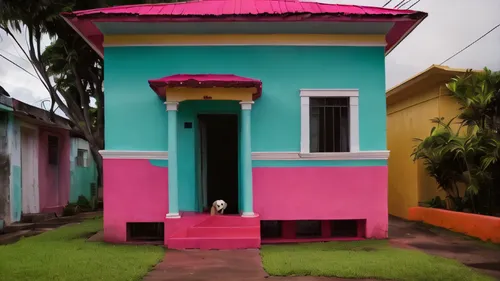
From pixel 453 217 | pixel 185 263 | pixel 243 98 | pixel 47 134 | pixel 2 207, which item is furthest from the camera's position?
pixel 47 134

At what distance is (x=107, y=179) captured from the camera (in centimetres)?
944

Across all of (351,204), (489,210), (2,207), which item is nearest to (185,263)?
(351,204)

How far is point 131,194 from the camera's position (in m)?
9.52

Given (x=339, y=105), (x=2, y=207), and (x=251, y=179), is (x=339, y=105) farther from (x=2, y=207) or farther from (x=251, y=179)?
(x=2, y=207)

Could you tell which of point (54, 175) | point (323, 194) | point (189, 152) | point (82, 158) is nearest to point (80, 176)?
point (82, 158)

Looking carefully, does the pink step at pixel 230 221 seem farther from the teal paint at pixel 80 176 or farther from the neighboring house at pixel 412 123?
the teal paint at pixel 80 176

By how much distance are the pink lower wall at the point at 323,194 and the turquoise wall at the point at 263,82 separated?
0.18 m

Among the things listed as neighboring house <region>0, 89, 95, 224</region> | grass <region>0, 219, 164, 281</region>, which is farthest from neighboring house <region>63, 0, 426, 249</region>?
neighboring house <region>0, 89, 95, 224</region>

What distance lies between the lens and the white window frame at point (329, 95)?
962cm

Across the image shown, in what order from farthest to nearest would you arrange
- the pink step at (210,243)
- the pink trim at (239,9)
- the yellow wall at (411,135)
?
the yellow wall at (411,135), the pink trim at (239,9), the pink step at (210,243)

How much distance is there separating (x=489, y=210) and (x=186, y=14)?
7468mm

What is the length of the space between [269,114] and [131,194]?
3.04m

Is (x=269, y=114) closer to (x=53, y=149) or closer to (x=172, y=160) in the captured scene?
(x=172, y=160)

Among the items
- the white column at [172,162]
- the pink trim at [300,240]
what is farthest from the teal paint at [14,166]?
the pink trim at [300,240]
